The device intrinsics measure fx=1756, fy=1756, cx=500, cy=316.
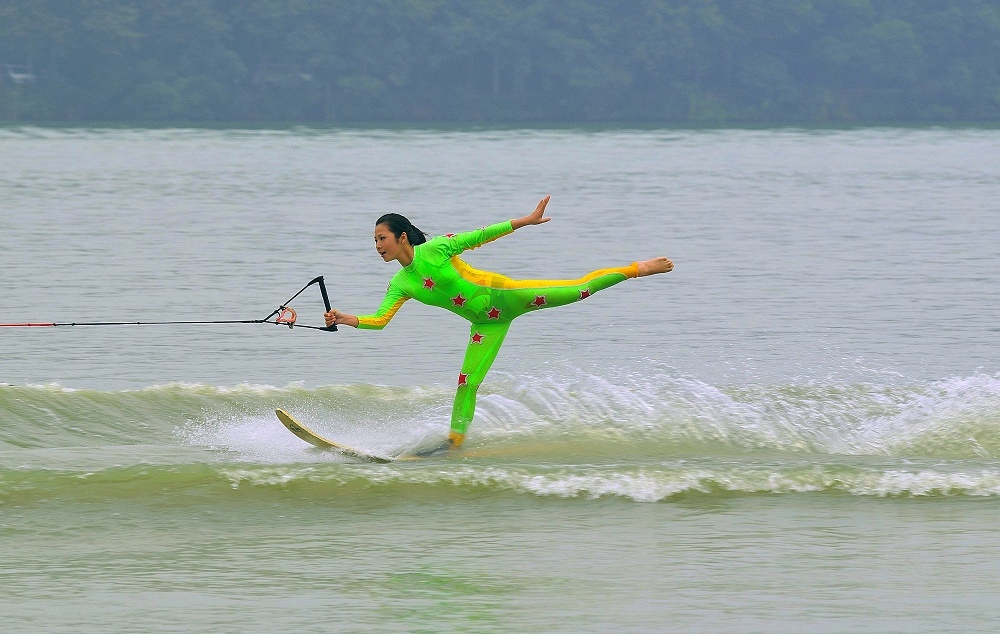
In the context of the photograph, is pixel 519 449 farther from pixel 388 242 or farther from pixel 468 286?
pixel 388 242

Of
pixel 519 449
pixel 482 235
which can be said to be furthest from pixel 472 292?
pixel 519 449

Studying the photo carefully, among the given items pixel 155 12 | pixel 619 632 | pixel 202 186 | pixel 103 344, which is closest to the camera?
pixel 619 632

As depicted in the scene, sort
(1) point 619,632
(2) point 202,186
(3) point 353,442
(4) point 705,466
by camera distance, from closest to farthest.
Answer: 1. (1) point 619,632
2. (4) point 705,466
3. (3) point 353,442
4. (2) point 202,186

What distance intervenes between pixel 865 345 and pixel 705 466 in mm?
8098

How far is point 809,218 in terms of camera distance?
3981 centimetres

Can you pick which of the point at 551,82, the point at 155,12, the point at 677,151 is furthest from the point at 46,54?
the point at 677,151

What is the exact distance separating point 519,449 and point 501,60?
105459 millimetres

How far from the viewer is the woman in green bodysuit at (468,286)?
37.8 feet

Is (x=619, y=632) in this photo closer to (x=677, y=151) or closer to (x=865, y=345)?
(x=865, y=345)

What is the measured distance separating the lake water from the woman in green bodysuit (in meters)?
0.67

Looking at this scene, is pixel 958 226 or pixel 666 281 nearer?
pixel 666 281

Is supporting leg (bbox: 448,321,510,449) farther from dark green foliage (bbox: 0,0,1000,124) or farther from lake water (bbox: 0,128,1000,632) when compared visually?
dark green foliage (bbox: 0,0,1000,124)

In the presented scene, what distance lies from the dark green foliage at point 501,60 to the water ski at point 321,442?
311ft

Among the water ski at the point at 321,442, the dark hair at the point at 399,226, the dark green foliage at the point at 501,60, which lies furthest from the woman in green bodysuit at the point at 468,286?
the dark green foliage at the point at 501,60
